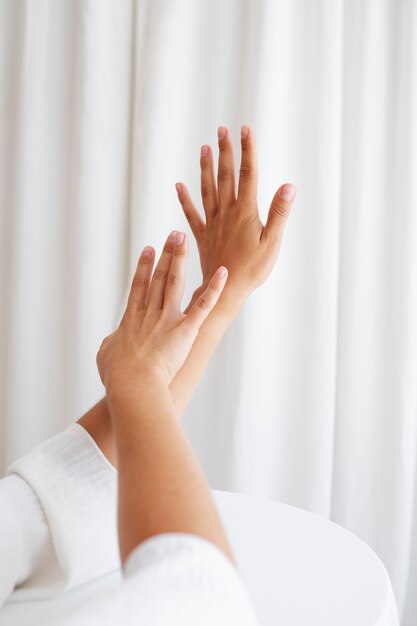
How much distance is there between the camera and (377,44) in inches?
61.1

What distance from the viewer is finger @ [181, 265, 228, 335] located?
2.81 ft

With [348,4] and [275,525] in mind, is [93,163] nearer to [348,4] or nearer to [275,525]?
[348,4]

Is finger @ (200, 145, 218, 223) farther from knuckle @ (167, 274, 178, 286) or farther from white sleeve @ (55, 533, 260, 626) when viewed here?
white sleeve @ (55, 533, 260, 626)

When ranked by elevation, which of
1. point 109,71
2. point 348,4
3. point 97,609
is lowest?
point 97,609

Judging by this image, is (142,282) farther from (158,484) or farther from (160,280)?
(158,484)

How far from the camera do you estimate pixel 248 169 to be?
109 centimetres

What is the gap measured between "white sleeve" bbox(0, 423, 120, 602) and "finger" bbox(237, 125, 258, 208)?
0.47m

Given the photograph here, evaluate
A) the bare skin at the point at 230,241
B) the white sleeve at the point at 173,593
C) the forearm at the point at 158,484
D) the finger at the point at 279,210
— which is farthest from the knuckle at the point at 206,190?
the white sleeve at the point at 173,593

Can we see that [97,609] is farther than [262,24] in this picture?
No

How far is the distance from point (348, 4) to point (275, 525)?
3.83ft

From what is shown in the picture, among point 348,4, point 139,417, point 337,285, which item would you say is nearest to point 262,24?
point 348,4

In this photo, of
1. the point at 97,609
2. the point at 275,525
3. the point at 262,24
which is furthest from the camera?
the point at 262,24

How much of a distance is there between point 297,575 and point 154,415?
0.35 meters

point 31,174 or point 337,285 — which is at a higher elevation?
point 31,174
